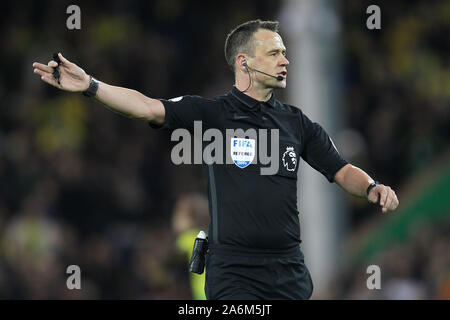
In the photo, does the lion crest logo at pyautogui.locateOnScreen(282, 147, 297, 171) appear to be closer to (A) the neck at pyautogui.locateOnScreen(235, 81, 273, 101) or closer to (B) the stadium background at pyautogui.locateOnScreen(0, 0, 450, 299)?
(A) the neck at pyautogui.locateOnScreen(235, 81, 273, 101)

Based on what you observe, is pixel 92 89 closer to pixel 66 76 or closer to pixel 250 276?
pixel 66 76

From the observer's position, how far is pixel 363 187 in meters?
5.84

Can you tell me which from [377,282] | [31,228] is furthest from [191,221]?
[31,228]

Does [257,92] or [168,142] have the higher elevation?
[257,92]

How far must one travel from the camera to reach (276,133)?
5648 mm

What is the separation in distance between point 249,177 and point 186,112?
48cm

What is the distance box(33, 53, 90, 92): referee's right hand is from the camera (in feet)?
17.3

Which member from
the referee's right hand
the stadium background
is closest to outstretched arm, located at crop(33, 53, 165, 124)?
the referee's right hand

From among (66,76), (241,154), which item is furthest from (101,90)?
(241,154)

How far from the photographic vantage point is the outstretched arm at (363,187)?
5586mm

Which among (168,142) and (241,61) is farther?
(168,142)

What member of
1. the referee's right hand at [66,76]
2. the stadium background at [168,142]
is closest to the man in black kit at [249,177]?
the referee's right hand at [66,76]

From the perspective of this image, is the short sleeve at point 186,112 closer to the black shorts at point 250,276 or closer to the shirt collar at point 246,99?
the shirt collar at point 246,99

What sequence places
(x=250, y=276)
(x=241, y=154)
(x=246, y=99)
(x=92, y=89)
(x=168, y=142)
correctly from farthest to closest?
(x=168, y=142)
(x=246, y=99)
(x=241, y=154)
(x=250, y=276)
(x=92, y=89)
